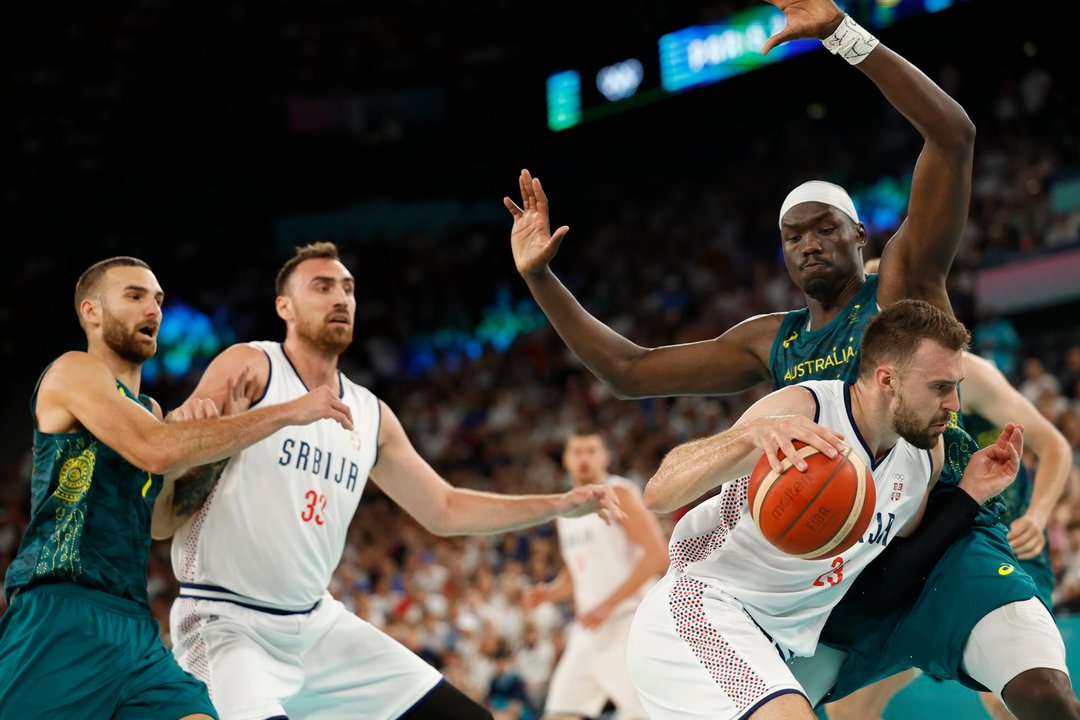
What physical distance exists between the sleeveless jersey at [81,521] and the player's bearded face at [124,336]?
0.68ft

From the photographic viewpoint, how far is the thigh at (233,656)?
4.87 m

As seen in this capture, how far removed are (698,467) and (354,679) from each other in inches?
87.6

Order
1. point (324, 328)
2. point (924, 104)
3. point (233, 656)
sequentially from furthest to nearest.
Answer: point (324, 328)
point (233, 656)
point (924, 104)

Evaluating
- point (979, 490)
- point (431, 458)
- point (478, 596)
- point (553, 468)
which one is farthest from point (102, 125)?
point (979, 490)

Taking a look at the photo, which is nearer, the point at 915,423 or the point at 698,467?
the point at 698,467

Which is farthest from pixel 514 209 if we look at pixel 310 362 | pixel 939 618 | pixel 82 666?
pixel 82 666

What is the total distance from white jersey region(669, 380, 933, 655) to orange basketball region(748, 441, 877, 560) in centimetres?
32

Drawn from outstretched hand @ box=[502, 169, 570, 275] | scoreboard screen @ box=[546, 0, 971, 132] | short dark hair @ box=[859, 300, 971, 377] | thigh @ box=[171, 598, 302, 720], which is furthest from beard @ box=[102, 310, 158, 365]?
scoreboard screen @ box=[546, 0, 971, 132]

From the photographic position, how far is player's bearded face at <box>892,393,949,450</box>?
3.93 m

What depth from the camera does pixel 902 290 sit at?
14.9ft

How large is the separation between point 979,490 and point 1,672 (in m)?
3.51

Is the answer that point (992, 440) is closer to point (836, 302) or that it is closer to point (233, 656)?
point (836, 302)

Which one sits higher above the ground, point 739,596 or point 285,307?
point 285,307

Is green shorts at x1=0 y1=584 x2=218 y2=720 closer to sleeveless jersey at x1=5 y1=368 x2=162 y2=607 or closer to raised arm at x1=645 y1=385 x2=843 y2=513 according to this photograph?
sleeveless jersey at x1=5 y1=368 x2=162 y2=607
